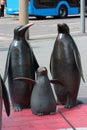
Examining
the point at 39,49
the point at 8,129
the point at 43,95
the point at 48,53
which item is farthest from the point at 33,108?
the point at 39,49

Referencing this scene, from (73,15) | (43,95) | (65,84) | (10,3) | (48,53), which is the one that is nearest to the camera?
(43,95)

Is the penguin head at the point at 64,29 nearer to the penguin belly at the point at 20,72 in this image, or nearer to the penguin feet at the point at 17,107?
the penguin belly at the point at 20,72

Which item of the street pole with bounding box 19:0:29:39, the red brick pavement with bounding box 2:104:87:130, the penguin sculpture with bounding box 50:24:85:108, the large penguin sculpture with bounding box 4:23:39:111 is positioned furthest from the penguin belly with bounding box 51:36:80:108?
the street pole with bounding box 19:0:29:39

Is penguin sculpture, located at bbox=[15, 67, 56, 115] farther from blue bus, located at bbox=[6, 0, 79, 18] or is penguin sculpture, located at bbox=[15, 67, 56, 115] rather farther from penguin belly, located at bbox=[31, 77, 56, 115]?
blue bus, located at bbox=[6, 0, 79, 18]

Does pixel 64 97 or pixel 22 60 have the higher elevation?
pixel 22 60

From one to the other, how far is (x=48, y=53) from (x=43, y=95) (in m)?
7.15

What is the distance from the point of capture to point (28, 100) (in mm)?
7477

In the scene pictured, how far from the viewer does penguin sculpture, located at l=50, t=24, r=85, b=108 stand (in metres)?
7.47

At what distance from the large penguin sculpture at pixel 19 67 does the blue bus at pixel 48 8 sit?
73.8 feet

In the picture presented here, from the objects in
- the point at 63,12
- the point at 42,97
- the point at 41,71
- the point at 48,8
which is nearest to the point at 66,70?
the point at 41,71

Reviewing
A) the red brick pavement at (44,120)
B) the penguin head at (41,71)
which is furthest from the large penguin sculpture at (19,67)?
the penguin head at (41,71)

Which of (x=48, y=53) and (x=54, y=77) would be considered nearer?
(x=54, y=77)

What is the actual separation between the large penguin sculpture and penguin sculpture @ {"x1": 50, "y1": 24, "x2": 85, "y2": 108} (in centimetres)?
39

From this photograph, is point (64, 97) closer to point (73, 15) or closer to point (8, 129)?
point (8, 129)
